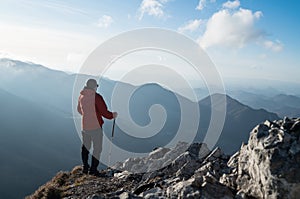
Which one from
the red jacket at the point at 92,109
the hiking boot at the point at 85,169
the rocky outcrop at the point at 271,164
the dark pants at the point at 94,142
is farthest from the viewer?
the hiking boot at the point at 85,169

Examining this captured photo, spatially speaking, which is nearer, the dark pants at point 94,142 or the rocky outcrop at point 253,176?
the rocky outcrop at point 253,176

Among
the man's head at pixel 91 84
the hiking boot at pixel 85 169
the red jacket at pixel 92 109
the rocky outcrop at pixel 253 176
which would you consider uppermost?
the man's head at pixel 91 84

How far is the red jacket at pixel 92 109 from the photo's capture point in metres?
14.0

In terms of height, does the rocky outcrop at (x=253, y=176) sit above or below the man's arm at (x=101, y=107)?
below

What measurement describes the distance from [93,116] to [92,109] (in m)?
0.37

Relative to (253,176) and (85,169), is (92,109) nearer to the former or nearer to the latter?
(85,169)

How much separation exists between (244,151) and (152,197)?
3557mm

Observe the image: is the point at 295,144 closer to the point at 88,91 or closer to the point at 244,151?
the point at 244,151

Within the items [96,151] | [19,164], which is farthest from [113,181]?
[19,164]

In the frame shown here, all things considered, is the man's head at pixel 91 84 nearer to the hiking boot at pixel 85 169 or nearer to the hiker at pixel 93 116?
the hiker at pixel 93 116

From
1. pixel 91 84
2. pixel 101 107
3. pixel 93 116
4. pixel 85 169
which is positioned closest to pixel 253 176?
pixel 101 107

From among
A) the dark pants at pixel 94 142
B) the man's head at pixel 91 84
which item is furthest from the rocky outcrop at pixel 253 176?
the man's head at pixel 91 84

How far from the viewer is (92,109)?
14070 millimetres

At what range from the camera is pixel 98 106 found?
553 inches
